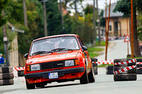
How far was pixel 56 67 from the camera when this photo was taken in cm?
1573

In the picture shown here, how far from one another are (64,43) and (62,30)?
66.8 metres

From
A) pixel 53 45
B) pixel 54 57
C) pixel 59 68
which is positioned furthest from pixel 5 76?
pixel 59 68

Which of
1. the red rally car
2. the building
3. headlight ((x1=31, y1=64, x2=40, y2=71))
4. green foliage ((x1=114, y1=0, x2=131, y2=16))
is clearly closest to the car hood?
the red rally car

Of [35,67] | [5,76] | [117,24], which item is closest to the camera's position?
[35,67]

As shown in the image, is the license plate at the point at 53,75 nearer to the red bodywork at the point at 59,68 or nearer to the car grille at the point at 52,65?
the red bodywork at the point at 59,68

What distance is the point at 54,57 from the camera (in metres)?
15.9

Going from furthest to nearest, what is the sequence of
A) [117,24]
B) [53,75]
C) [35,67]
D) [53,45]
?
1. [117,24]
2. [53,45]
3. [35,67]
4. [53,75]

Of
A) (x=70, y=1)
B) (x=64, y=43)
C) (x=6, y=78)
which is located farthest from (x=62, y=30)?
(x=64, y=43)

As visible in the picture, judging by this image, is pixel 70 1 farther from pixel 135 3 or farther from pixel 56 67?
pixel 56 67

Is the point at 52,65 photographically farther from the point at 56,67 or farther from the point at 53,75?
the point at 53,75

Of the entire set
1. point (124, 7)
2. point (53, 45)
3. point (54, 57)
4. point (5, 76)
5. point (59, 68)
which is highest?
point (124, 7)

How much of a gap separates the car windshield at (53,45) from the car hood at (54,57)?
1.11 feet

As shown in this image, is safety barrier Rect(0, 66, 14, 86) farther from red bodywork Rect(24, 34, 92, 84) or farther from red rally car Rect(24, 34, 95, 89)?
red bodywork Rect(24, 34, 92, 84)

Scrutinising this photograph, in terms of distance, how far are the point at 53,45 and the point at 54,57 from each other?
0.89 meters
